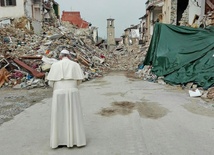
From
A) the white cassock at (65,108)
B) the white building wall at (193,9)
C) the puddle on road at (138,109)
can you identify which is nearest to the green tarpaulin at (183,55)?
the puddle on road at (138,109)

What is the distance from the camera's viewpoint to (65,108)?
11.9 feet

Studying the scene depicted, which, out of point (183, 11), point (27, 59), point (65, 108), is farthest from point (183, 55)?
point (183, 11)

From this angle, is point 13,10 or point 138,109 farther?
point 13,10

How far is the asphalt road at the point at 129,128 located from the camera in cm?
374

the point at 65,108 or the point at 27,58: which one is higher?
the point at 27,58

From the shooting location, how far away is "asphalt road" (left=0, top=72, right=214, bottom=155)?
374 centimetres

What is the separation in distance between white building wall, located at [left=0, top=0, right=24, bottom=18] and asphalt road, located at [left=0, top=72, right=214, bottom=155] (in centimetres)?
1684

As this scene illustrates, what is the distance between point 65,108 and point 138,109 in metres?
3.16

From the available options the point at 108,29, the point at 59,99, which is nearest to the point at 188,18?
the point at 59,99

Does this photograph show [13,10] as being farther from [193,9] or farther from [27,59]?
[193,9]

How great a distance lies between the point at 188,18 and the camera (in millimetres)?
16891

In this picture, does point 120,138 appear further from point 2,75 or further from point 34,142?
point 2,75

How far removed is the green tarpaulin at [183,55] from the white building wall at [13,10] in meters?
14.5

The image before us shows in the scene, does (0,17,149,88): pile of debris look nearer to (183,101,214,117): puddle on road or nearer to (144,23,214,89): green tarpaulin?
(144,23,214,89): green tarpaulin
